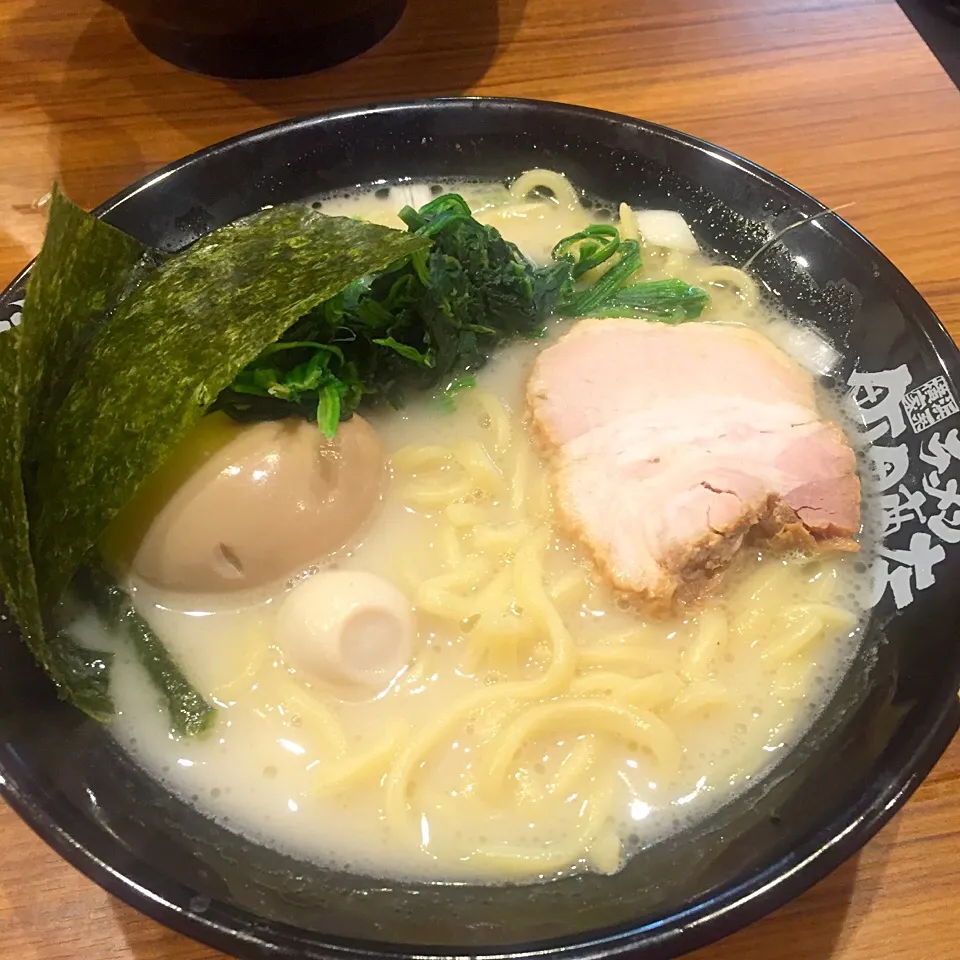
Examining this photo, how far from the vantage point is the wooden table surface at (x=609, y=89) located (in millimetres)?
1987

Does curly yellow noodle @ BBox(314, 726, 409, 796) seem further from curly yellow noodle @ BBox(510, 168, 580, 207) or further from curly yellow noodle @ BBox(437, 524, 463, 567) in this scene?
curly yellow noodle @ BBox(510, 168, 580, 207)

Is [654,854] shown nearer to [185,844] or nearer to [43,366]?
[185,844]

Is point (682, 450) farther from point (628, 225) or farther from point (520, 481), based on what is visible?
point (628, 225)

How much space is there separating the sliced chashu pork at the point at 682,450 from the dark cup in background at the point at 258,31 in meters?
1.02

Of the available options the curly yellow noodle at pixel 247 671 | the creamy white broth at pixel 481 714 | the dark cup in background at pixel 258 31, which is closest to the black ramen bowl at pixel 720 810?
the creamy white broth at pixel 481 714

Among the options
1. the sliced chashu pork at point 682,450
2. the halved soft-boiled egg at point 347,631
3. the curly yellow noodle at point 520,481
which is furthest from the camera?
the curly yellow noodle at point 520,481

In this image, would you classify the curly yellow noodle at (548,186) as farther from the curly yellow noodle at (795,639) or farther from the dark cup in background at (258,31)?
the curly yellow noodle at (795,639)

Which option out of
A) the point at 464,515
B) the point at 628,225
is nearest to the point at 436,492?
the point at 464,515

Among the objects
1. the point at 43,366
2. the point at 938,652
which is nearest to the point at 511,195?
the point at 43,366

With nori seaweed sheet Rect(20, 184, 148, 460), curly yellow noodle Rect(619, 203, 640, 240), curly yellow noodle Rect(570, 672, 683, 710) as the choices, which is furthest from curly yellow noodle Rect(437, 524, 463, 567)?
curly yellow noodle Rect(619, 203, 640, 240)

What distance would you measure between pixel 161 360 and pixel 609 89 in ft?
4.95

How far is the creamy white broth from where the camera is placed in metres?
1.13

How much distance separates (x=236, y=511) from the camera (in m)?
1.23

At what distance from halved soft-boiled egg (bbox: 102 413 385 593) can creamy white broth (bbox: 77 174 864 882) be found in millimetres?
49
